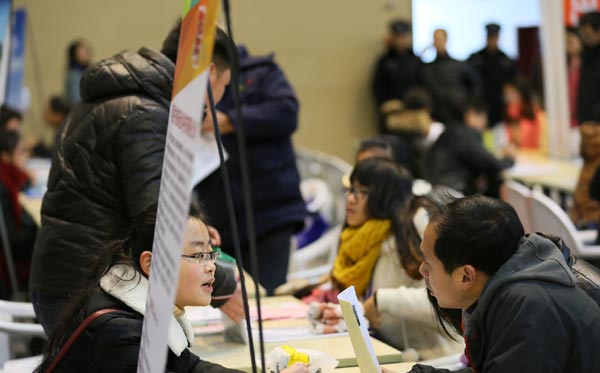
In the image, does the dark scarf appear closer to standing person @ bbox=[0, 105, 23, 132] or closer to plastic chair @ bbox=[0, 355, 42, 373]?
standing person @ bbox=[0, 105, 23, 132]

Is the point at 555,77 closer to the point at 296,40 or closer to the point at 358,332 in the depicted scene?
the point at 296,40

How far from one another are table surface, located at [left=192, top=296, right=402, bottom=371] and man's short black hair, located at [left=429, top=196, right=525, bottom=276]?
2.25 feet

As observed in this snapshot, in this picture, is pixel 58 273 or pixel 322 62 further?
pixel 322 62

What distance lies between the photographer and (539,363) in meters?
1.96

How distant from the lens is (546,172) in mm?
7473

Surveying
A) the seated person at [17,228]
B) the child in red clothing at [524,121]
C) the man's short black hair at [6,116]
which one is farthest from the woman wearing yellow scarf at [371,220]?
the child in red clothing at [524,121]

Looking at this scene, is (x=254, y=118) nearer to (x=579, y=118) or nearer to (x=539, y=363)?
(x=539, y=363)

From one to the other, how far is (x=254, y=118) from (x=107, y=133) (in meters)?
1.51

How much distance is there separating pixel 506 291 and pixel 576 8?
6900mm

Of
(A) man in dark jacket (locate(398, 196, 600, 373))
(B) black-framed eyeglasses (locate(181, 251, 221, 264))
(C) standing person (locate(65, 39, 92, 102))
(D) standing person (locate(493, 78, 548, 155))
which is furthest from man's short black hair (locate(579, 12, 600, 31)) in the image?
(B) black-framed eyeglasses (locate(181, 251, 221, 264))

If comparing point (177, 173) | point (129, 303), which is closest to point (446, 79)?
point (129, 303)

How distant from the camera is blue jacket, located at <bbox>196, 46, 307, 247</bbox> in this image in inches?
174

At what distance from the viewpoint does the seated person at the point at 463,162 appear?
7039 millimetres

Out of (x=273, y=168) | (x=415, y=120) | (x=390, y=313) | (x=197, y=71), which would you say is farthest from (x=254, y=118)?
(x=415, y=120)
